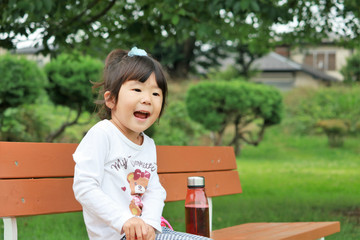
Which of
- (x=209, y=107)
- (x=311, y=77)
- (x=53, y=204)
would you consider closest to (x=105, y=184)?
(x=53, y=204)

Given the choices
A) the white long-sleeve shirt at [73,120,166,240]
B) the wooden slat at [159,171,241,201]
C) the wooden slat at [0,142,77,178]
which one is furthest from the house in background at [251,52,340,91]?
the white long-sleeve shirt at [73,120,166,240]

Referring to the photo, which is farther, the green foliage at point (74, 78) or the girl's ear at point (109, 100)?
the green foliage at point (74, 78)

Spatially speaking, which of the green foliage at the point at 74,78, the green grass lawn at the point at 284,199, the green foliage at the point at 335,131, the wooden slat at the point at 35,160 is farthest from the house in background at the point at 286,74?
the wooden slat at the point at 35,160

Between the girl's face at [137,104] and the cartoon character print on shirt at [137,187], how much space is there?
18 centimetres

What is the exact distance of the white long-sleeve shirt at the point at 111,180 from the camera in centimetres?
207

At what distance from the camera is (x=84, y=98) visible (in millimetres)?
11305

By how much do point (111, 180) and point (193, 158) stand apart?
1.13 meters

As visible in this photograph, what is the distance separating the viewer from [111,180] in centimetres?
219

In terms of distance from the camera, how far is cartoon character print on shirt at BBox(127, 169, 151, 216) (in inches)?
89.0

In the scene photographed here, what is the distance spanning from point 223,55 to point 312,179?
607 inches

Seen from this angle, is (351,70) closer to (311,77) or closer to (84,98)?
(311,77)

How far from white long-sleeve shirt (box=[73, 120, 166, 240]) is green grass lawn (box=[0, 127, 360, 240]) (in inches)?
89.2

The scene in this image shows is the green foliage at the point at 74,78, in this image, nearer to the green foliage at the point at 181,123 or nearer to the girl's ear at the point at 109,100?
the green foliage at the point at 181,123

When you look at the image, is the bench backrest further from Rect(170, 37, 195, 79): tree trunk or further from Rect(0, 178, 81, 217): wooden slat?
Rect(170, 37, 195, 79): tree trunk
